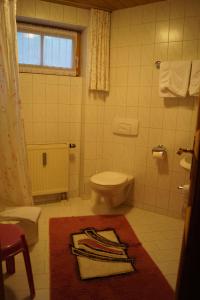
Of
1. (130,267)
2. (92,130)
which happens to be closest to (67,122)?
(92,130)

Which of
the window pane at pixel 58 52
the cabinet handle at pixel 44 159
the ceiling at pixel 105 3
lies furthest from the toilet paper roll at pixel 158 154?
the ceiling at pixel 105 3

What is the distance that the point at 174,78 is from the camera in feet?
8.63

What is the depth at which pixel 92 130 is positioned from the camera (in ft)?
10.5

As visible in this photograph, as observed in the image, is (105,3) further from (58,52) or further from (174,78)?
(174,78)

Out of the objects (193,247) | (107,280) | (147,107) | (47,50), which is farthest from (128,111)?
(193,247)

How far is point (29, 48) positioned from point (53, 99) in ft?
2.14

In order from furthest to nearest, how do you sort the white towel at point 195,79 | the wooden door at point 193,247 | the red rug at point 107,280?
the white towel at point 195,79, the red rug at point 107,280, the wooden door at point 193,247

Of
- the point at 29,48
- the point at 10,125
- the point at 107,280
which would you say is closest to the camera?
the point at 107,280

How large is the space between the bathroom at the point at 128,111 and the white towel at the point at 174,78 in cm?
10

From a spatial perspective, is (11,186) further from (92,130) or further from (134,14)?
(134,14)

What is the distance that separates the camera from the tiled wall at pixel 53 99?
9.09ft

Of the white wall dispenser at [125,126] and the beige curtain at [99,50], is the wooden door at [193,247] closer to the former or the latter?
the white wall dispenser at [125,126]

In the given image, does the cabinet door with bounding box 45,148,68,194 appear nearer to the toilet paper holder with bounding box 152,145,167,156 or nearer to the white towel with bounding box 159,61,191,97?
the toilet paper holder with bounding box 152,145,167,156

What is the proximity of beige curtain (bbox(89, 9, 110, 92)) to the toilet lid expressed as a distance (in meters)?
1.06
